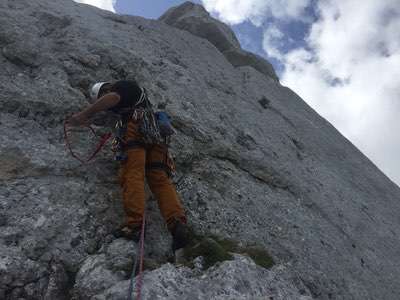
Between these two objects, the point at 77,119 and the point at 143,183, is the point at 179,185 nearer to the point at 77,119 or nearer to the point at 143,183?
the point at 143,183

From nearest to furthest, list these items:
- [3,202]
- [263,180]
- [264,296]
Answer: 1. [264,296]
2. [3,202]
3. [263,180]

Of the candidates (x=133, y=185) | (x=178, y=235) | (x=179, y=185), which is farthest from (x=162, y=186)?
(x=179, y=185)

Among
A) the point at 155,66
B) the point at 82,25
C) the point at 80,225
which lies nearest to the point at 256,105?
the point at 155,66

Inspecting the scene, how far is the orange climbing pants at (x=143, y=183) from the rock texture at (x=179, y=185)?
32cm

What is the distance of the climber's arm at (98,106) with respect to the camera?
6.21m

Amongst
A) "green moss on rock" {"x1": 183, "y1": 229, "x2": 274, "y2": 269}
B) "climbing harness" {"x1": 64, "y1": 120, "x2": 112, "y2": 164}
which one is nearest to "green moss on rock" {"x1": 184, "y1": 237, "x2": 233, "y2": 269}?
"green moss on rock" {"x1": 183, "y1": 229, "x2": 274, "y2": 269}

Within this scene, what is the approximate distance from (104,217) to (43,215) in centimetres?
77

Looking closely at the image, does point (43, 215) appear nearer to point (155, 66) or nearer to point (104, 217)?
point (104, 217)

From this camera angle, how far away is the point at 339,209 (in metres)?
9.84

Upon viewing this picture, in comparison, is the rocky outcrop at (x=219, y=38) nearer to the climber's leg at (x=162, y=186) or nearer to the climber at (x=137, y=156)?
the climber at (x=137, y=156)

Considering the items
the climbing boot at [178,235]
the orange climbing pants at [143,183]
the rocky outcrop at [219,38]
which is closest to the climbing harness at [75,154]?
the orange climbing pants at [143,183]

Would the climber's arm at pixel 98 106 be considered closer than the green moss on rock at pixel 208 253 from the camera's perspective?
No

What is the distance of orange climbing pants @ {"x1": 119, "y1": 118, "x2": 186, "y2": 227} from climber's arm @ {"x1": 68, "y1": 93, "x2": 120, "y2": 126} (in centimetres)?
40

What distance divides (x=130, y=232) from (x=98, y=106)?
1973 mm
